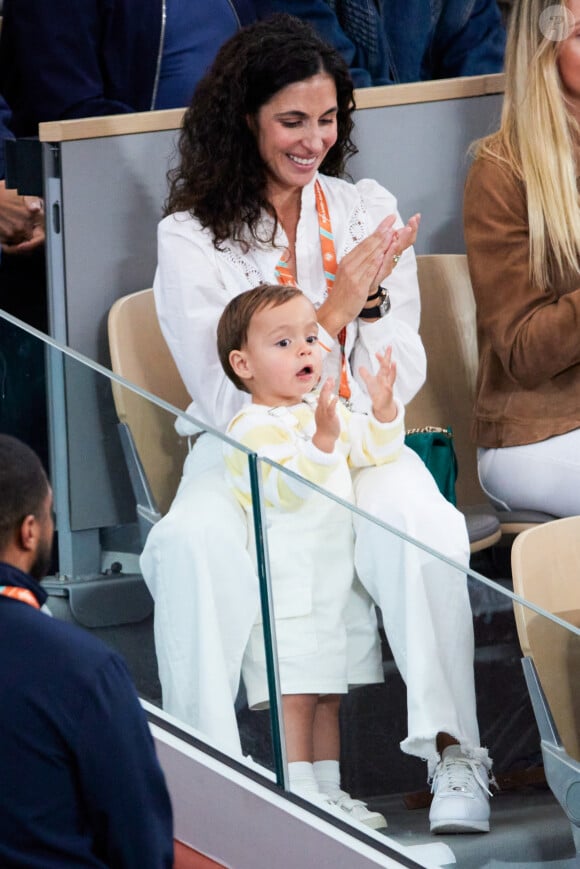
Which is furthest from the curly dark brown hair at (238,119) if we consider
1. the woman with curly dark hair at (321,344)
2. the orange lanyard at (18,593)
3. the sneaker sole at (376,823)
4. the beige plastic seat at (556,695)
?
the orange lanyard at (18,593)

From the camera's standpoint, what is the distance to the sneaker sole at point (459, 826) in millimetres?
2082

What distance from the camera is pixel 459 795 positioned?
6.77 ft

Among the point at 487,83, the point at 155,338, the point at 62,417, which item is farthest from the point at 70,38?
the point at 62,417

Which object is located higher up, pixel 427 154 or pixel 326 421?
pixel 427 154

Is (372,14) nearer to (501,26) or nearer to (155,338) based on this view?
(501,26)

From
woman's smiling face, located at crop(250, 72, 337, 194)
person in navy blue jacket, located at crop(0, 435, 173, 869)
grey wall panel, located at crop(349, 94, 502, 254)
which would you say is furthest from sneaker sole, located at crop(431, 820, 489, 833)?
grey wall panel, located at crop(349, 94, 502, 254)

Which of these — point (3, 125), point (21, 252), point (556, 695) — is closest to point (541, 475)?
point (556, 695)

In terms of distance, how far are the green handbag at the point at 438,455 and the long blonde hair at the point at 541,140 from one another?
14.5 inches

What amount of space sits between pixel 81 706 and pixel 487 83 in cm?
216

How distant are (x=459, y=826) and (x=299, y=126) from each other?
139 cm

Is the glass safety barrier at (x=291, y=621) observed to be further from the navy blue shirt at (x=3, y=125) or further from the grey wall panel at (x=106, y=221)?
the navy blue shirt at (x=3, y=125)

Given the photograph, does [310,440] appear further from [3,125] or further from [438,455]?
[3,125]

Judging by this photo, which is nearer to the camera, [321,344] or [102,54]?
[321,344]

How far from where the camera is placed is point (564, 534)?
2395mm
